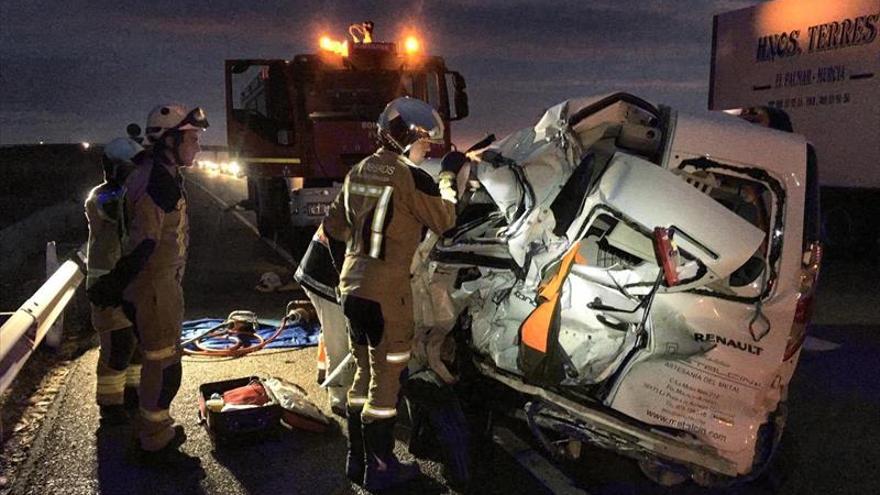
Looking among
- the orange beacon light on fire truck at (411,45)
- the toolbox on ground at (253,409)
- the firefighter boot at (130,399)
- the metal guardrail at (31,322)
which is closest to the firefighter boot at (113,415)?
the firefighter boot at (130,399)

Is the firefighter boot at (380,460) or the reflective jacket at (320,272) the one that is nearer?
the firefighter boot at (380,460)

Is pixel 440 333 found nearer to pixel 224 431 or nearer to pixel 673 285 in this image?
pixel 224 431

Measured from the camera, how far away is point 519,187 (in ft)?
13.6

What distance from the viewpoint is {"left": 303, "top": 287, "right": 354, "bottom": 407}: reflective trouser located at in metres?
5.12

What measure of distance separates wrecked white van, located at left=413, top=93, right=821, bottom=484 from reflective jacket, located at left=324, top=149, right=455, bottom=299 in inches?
17.8

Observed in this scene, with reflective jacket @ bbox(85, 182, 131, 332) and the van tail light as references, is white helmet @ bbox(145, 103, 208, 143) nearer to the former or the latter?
reflective jacket @ bbox(85, 182, 131, 332)

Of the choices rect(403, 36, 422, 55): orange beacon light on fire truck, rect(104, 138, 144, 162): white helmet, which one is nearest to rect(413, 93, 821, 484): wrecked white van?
rect(104, 138, 144, 162): white helmet

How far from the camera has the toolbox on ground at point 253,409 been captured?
471 cm

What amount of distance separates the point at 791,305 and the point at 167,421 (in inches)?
135

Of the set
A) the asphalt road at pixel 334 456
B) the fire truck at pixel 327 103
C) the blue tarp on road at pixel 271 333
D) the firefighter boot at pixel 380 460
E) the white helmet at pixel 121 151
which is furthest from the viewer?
the fire truck at pixel 327 103

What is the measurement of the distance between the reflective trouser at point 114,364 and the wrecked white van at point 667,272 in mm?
2739

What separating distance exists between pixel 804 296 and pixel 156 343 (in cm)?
344

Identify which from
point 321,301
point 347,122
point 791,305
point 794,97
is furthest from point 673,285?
point 794,97

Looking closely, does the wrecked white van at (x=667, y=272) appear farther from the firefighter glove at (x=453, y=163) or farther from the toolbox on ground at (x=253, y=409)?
the toolbox on ground at (x=253, y=409)
